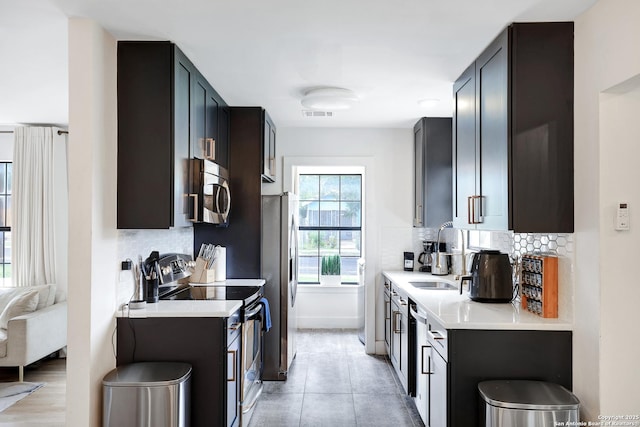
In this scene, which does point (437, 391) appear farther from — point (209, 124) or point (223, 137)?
point (223, 137)

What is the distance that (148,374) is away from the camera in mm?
2352

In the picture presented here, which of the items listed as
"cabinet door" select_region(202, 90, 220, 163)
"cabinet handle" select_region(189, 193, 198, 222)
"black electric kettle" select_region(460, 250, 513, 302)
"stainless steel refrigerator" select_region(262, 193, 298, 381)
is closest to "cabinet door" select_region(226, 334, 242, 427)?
"cabinet handle" select_region(189, 193, 198, 222)

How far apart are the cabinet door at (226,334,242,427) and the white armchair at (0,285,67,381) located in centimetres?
230

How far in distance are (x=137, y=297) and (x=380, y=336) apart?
2869 millimetres

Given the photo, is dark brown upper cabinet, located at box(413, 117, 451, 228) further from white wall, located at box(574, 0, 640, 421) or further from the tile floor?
white wall, located at box(574, 0, 640, 421)

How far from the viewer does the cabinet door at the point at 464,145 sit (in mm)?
2887

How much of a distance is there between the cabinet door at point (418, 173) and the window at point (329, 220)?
60.5 inches


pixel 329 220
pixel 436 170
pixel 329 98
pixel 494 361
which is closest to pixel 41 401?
pixel 329 98

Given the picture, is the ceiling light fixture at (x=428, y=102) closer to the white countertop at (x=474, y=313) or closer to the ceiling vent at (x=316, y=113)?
the ceiling vent at (x=316, y=113)

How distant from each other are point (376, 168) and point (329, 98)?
5.07 ft

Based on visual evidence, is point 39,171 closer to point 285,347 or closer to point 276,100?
point 276,100

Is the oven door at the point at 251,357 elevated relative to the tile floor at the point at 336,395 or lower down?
elevated

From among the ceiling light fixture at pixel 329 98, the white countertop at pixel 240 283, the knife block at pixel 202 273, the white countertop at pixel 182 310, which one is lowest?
the white countertop at pixel 240 283

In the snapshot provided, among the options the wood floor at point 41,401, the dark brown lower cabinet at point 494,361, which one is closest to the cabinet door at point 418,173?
the dark brown lower cabinet at point 494,361
